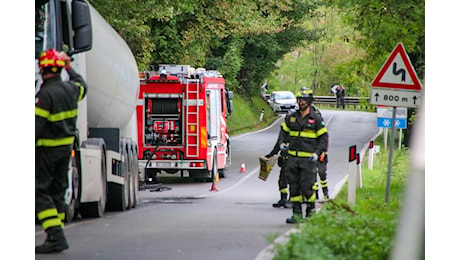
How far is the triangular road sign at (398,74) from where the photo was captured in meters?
8.75

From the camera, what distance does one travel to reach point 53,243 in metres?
7.34

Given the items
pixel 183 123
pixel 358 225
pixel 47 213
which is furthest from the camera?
pixel 183 123

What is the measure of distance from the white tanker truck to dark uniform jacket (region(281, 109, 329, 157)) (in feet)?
4.44

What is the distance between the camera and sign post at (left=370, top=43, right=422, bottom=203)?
28.7 feet

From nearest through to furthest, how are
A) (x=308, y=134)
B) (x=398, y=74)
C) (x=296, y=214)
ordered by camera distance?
(x=296, y=214)
(x=398, y=74)
(x=308, y=134)

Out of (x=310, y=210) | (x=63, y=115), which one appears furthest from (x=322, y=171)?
(x=63, y=115)

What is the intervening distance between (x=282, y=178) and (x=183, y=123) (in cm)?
105

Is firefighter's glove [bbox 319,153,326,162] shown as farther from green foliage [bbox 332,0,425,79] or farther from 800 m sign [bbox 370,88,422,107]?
green foliage [bbox 332,0,425,79]

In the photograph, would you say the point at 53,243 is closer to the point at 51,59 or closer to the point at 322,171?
the point at 51,59

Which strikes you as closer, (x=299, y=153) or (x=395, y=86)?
(x=395, y=86)

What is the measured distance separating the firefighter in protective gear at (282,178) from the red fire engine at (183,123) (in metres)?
0.46

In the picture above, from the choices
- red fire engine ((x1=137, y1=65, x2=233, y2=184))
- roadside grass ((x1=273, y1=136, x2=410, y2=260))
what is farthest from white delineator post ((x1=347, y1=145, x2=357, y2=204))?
red fire engine ((x1=137, y1=65, x2=233, y2=184))
